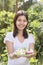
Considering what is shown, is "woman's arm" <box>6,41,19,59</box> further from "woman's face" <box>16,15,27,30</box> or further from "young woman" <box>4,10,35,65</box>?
"woman's face" <box>16,15,27,30</box>

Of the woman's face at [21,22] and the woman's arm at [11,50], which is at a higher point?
the woman's face at [21,22]

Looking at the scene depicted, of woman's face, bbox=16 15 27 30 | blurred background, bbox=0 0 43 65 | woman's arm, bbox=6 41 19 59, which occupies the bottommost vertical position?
blurred background, bbox=0 0 43 65

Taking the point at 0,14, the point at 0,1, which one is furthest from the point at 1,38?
the point at 0,1

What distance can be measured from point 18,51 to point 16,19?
1.22ft

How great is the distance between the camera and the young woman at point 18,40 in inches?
109

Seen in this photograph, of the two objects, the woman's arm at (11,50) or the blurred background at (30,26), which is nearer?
the woman's arm at (11,50)

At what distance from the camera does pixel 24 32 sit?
2.89 meters

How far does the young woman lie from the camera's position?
9.12ft

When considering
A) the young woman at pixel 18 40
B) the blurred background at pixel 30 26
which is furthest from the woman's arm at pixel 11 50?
the blurred background at pixel 30 26

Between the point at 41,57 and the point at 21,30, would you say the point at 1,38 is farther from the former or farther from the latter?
the point at 21,30

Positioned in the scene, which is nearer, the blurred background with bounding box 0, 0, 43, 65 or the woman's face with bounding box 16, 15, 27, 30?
the woman's face with bounding box 16, 15, 27, 30

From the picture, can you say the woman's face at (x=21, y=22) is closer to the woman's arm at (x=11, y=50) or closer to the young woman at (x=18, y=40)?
the young woman at (x=18, y=40)

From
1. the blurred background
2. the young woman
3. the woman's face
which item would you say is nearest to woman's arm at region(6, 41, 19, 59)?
the young woman

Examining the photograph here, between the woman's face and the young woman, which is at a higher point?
the woman's face
